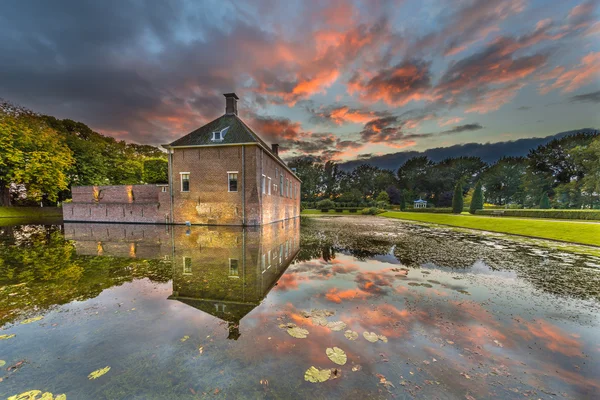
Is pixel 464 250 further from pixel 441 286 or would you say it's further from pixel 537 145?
pixel 537 145

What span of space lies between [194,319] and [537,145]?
259 feet

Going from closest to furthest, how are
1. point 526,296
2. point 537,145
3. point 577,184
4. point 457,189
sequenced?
1. point 526,296
2. point 457,189
3. point 577,184
4. point 537,145

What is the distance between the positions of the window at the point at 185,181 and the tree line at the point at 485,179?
39957mm

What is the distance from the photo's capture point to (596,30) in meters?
12.7

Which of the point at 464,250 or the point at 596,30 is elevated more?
the point at 596,30

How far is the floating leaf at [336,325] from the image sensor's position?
3.37 meters

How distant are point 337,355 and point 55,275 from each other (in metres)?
7.52

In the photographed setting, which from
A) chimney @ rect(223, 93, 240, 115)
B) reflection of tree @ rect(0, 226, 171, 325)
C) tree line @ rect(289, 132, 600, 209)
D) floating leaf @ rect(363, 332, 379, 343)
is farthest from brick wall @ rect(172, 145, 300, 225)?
tree line @ rect(289, 132, 600, 209)

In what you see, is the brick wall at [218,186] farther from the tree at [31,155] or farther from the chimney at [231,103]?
the tree at [31,155]

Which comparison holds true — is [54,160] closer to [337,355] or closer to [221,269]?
[221,269]

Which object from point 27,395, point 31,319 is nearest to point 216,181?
point 31,319

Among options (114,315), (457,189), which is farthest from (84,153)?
(457,189)

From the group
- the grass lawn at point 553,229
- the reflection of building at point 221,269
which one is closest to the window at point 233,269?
the reflection of building at point 221,269

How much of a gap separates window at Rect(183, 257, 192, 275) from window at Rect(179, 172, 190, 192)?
42.8 ft
